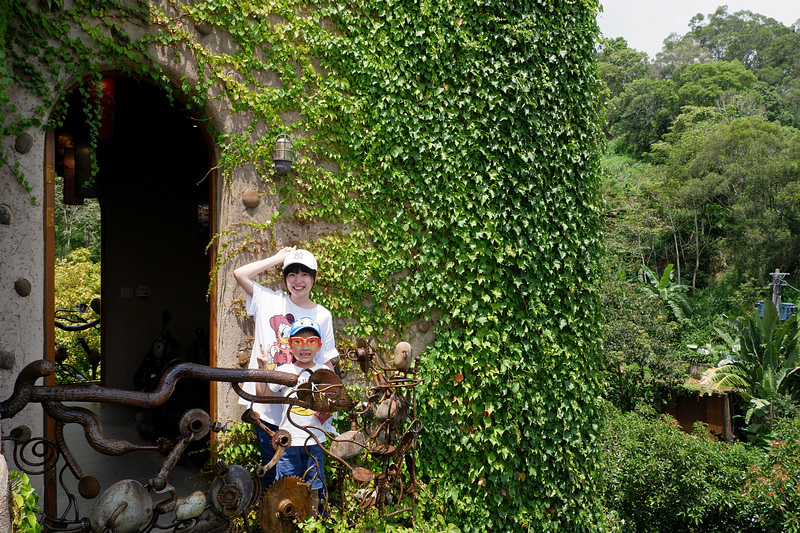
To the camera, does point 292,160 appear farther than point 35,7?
Yes

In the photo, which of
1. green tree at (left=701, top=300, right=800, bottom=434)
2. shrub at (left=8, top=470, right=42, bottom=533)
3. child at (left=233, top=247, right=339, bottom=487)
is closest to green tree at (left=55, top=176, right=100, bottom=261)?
child at (left=233, top=247, right=339, bottom=487)

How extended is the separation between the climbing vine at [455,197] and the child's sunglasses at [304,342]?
104 cm

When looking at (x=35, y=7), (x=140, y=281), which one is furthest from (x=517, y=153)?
(x=140, y=281)

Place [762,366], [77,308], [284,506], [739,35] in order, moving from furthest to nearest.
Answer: [739,35]
[762,366]
[77,308]
[284,506]

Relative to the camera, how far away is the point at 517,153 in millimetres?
5105

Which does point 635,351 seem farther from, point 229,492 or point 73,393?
point 73,393

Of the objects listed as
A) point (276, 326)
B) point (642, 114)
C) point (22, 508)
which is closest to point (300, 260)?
point (276, 326)

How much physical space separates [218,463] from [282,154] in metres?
2.41

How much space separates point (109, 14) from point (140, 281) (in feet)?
12.8

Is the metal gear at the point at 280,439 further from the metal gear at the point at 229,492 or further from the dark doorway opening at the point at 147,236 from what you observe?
the dark doorway opening at the point at 147,236

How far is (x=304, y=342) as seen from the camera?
3.63m

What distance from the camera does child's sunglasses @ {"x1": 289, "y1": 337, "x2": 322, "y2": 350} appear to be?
143 inches

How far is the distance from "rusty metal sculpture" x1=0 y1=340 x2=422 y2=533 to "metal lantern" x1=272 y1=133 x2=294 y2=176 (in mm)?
1518

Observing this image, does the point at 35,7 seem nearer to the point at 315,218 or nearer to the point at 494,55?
the point at 315,218
